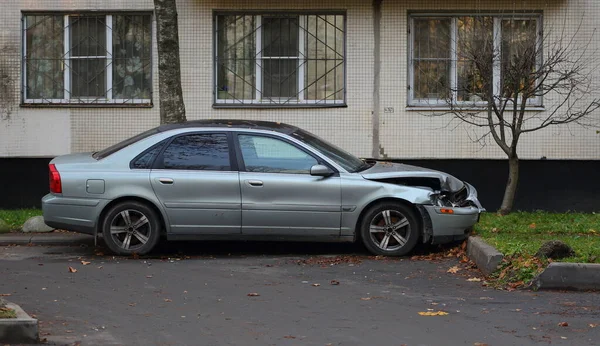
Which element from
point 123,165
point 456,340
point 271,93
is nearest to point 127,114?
point 271,93

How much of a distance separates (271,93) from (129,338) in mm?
9201

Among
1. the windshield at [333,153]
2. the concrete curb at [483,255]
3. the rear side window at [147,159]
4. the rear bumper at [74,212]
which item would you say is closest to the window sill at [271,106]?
the windshield at [333,153]

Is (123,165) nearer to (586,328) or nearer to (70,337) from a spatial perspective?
(70,337)

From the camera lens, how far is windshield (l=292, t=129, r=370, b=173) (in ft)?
39.3

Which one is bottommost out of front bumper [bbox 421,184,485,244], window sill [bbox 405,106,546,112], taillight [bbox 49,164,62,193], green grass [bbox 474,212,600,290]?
green grass [bbox 474,212,600,290]

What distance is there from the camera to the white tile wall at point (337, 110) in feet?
52.7

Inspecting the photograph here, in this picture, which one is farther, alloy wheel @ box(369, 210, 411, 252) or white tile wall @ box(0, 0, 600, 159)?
white tile wall @ box(0, 0, 600, 159)

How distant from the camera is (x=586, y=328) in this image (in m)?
7.94

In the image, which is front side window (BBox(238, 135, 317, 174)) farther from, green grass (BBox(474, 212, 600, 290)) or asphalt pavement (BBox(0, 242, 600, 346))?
green grass (BBox(474, 212, 600, 290))

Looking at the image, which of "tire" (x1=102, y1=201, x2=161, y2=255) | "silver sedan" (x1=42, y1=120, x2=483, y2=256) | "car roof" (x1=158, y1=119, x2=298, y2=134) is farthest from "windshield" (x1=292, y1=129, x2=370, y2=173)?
"tire" (x1=102, y1=201, x2=161, y2=255)

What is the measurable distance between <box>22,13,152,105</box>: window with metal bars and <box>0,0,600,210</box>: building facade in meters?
0.02

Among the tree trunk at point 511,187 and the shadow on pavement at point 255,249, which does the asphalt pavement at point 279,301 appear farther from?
the tree trunk at point 511,187

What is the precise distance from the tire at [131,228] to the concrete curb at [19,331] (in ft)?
14.5

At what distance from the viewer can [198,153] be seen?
11.9 meters
